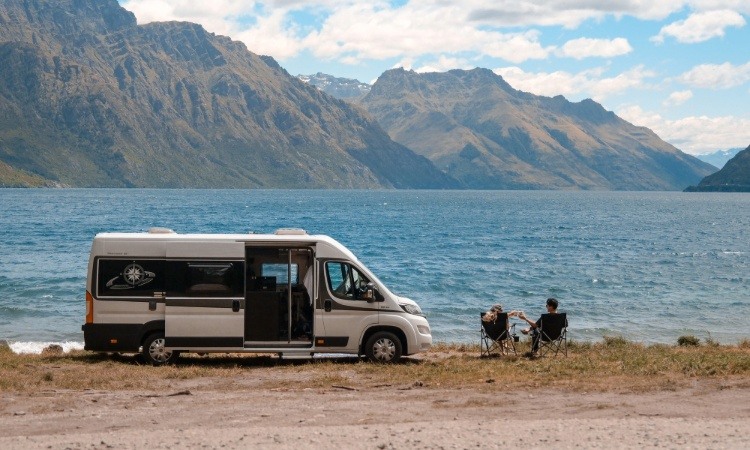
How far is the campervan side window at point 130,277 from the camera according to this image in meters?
19.8

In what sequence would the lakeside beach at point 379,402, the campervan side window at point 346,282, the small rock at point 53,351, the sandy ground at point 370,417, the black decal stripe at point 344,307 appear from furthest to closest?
the small rock at point 53,351 → the campervan side window at point 346,282 → the black decal stripe at point 344,307 → the lakeside beach at point 379,402 → the sandy ground at point 370,417

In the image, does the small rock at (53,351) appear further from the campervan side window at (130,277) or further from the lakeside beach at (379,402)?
the campervan side window at (130,277)

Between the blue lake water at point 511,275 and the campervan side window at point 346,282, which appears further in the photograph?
the blue lake water at point 511,275

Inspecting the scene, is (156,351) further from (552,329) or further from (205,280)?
(552,329)

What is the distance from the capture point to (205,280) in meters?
19.8

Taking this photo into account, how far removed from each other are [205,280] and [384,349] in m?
4.19

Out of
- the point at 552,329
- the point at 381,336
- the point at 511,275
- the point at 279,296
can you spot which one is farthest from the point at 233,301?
the point at 511,275

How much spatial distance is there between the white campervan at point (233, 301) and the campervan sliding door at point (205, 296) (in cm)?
2

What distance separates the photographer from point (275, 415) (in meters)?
13.6

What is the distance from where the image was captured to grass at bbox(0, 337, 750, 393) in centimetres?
1670

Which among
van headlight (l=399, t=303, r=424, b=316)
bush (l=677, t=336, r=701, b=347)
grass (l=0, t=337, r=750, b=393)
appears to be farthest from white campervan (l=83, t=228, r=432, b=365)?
bush (l=677, t=336, r=701, b=347)

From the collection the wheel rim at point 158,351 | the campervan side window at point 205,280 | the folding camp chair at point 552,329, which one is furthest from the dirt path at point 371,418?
the folding camp chair at point 552,329

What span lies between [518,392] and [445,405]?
187cm

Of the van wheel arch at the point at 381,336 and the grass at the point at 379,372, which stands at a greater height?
the van wheel arch at the point at 381,336
